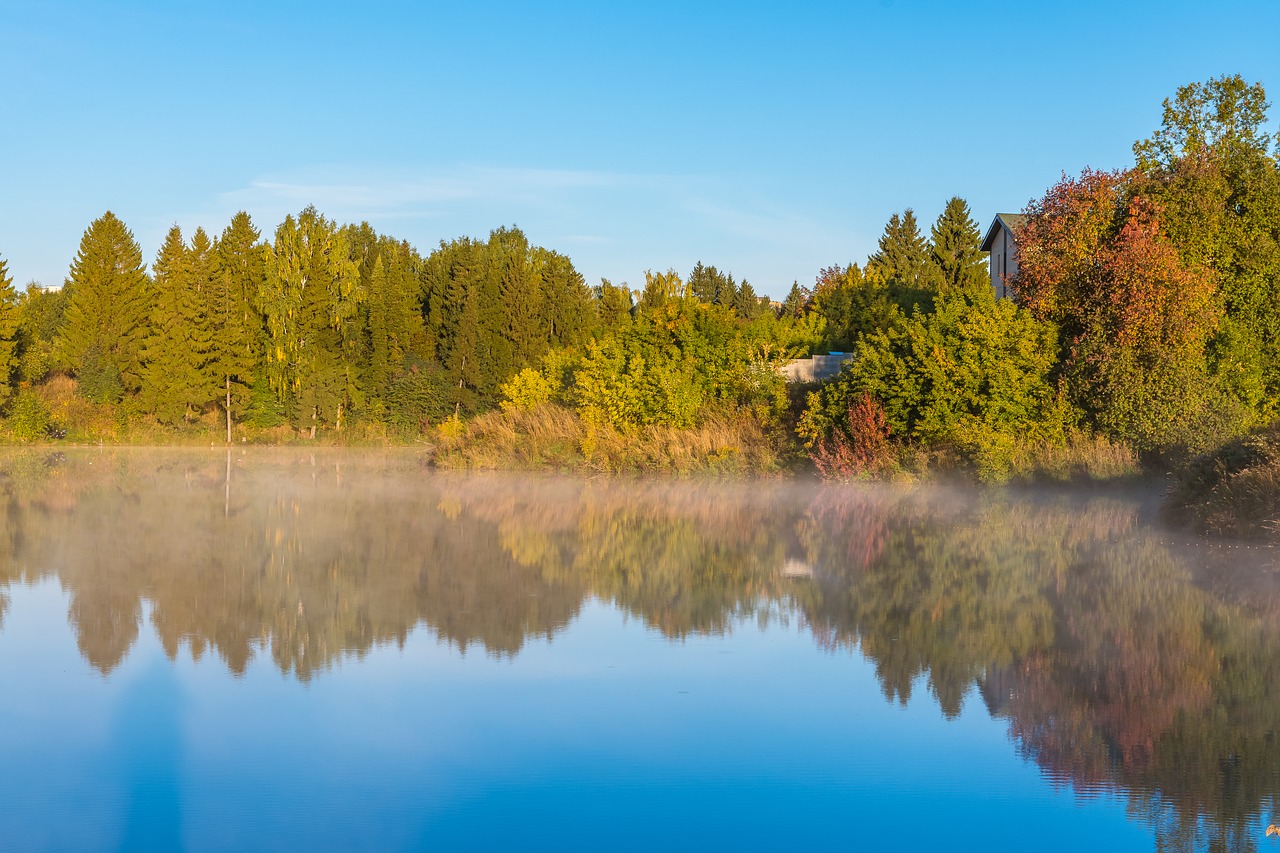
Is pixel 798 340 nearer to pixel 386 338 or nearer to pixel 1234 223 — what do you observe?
pixel 1234 223

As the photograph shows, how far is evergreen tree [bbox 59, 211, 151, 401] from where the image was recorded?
47.2 meters

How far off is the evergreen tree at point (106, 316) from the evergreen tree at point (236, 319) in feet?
10.3

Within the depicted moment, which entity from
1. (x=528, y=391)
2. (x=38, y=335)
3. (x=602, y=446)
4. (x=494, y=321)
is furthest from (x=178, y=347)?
(x=602, y=446)

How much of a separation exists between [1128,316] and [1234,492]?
7728 mm

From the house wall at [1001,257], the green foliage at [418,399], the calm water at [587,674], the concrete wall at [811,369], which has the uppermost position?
the house wall at [1001,257]

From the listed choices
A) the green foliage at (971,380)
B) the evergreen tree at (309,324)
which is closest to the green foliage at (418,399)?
the evergreen tree at (309,324)

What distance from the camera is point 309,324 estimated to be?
4775cm

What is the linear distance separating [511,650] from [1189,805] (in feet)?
18.1

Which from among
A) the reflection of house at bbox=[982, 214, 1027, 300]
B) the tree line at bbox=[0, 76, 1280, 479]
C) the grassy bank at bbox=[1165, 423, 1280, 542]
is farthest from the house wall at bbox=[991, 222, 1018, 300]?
the grassy bank at bbox=[1165, 423, 1280, 542]

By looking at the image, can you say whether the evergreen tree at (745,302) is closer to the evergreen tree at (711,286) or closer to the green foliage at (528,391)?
the evergreen tree at (711,286)

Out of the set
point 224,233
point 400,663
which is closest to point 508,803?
point 400,663

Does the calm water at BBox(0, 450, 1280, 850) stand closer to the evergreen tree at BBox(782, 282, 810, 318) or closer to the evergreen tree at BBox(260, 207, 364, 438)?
the evergreen tree at BBox(260, 207, 364, 438)

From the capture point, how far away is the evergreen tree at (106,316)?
4722cm

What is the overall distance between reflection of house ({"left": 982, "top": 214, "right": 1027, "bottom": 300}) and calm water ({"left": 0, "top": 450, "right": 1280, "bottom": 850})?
29509 millimetres
